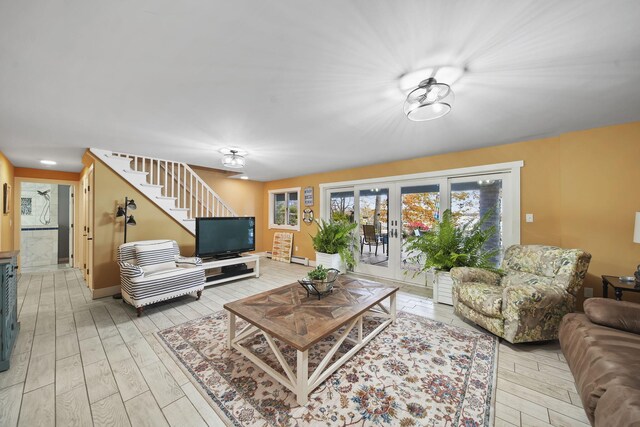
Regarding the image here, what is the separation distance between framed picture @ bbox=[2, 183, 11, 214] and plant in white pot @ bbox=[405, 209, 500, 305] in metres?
6.87

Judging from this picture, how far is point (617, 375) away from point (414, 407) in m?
1.09

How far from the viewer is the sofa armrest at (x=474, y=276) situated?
273cm

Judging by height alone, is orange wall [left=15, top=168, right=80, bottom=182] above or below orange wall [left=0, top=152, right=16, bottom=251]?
above

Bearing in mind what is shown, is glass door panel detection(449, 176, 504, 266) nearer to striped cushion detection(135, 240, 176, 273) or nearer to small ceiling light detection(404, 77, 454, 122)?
small ceiling light detection(404, 77, 454, 122)

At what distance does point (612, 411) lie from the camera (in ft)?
3.51

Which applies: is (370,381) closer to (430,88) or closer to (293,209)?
(430,88)

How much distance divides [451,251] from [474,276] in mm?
539

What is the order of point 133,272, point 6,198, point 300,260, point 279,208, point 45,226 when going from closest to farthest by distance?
point 133,272, point 6,198, point 45,226, point 300,260, point 279,208

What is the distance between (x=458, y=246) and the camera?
3291mm

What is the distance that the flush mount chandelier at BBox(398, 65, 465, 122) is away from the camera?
1.62m

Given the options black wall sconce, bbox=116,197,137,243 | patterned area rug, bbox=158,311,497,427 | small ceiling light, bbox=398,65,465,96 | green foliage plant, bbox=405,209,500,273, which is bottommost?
patterned area rug, bbox=158,311,497,427

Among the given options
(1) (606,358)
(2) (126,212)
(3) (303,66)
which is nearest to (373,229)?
(1) (606,358)

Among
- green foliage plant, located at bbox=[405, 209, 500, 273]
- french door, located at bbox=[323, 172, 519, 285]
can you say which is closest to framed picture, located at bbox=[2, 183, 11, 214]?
french door, located at bbox=[323, 172, 519, 285]

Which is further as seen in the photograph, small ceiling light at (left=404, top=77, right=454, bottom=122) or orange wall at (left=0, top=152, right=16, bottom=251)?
orange wall at (left=0, top=152, right=16, bottom=251)
